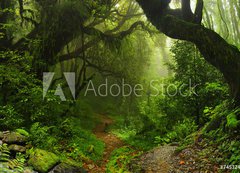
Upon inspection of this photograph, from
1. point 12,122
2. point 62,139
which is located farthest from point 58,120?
point 12,122

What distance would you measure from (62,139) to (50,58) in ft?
15.5

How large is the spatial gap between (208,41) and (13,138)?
6.32 m

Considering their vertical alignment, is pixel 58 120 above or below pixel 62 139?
above

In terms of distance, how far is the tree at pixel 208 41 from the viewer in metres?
7.41

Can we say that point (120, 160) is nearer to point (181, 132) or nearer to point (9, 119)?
point (181, 132)

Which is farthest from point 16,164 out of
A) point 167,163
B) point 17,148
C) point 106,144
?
point 106,144

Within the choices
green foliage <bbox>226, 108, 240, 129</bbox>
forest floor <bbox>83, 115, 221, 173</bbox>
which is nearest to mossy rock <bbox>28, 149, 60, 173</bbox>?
forest floor <bbox>83, 115, 221, 173</bbox>

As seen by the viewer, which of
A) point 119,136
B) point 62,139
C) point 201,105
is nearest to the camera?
point 62,139

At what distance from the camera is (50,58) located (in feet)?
42.9

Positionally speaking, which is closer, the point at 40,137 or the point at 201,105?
the point at 40,137

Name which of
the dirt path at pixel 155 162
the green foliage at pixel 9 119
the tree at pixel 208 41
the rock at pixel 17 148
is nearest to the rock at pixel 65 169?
the rock at pixel 17 148

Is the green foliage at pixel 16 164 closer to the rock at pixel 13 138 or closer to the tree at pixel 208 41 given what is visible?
the rock at pixel 13 138

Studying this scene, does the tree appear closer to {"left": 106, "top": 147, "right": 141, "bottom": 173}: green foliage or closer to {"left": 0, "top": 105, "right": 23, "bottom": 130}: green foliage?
{"left": 106, "top": 147, "right": 141, "bottom": 173}: green foliage

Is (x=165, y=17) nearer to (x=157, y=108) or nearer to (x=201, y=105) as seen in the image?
(x=201, y=105)
